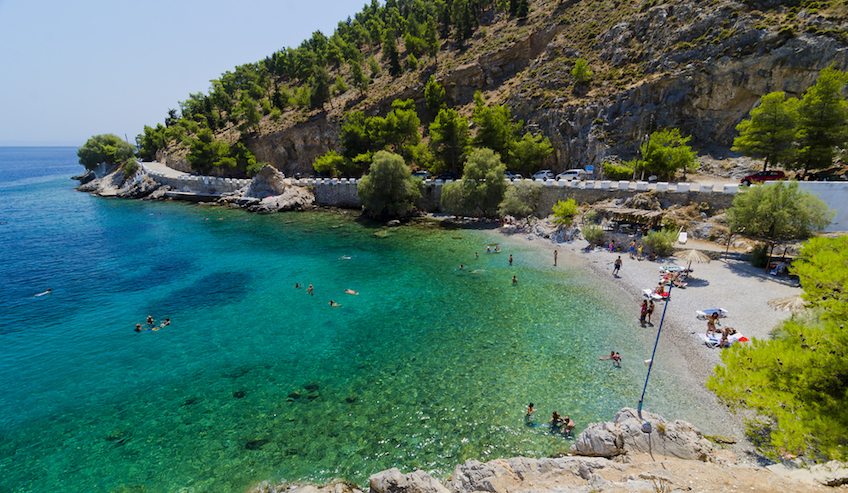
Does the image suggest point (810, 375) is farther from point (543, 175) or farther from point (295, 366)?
point (543, 175)

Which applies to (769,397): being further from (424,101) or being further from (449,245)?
(424,101)

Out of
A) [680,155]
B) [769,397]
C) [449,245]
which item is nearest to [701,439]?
[769,397]

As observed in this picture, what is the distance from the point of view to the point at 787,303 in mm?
19469

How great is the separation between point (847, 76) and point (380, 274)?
1863 inches

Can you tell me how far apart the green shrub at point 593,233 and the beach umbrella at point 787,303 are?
571 inches

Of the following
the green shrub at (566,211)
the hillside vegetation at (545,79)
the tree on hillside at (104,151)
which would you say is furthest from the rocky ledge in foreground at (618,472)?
the tree on hillside at (104,151)

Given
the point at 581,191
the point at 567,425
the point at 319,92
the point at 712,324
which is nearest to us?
the point at 567,425

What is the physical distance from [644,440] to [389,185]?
40.1 m

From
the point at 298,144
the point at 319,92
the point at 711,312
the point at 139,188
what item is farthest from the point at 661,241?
the point at 139,188

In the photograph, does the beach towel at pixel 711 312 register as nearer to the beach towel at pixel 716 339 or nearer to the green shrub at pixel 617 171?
the beach towel at pixel 716 339

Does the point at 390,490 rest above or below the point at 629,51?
below

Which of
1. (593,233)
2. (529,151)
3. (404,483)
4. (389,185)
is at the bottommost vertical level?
(404,483)

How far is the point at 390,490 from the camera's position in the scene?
10.7 meters

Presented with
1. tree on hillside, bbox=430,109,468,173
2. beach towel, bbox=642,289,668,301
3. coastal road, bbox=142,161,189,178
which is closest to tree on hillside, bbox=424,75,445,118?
tree on hillside, bbox=430,109,468,173
